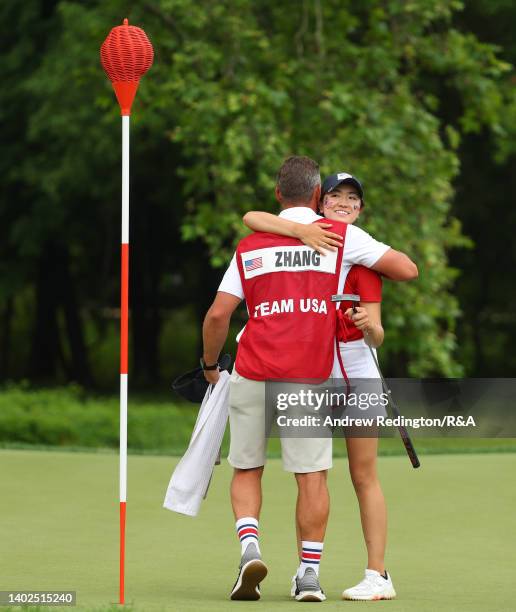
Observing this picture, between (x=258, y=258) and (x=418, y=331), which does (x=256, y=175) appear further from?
(x=258, y=258)

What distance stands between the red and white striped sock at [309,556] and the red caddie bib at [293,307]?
25.7 inches

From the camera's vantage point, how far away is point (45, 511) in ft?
29.0

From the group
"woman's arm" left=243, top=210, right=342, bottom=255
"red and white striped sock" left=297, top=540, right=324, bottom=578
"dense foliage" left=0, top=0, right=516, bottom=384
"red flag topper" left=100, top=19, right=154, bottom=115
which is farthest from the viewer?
"dense foliage" left=0, top=0, right=516, bottom=384

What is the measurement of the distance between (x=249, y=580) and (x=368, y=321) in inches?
41.5

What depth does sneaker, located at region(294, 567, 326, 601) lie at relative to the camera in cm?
593

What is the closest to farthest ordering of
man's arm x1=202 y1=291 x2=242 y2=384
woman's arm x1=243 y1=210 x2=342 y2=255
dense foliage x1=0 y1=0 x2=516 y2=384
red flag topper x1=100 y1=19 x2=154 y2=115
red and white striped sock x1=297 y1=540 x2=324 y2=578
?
woman's arm x1=243 y1=210 x2=342 y2=255 < red and white striped sock x1=297 y1=540 x2=324 y2=578 < man's arm x1=202 y1=291 x2=242 y2=384 < red flag topper x1=100 y1=19 x2=154 y2=115 < dense foliage x1=0 y1=0 x2=516 y2=384

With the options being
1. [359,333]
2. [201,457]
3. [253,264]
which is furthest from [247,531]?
[253,264]

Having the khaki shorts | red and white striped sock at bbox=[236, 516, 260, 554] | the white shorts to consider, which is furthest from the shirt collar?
red and white striped sock at bbox=[236, 516, 260, 554]

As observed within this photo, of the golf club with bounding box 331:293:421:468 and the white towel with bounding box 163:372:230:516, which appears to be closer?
the golf club with bounding box 331:293:421:468

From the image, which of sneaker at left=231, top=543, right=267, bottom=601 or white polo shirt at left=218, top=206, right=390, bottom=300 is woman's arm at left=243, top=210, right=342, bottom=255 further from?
sneaker at left=231, top=543, right=267, bottom=601

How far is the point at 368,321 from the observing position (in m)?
5.93

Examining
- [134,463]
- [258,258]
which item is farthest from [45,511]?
[258,258]

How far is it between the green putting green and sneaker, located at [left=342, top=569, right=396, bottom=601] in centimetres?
8

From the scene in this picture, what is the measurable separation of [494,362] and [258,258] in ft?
102
